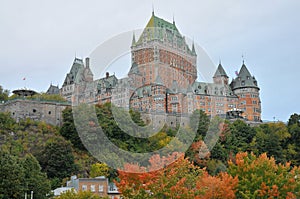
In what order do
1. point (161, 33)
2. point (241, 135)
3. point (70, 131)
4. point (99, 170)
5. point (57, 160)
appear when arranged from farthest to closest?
point (161, 33) → point (241, 135) → point (70, 131) → point (57, 160) → point (99, 170)

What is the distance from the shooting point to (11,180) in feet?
175

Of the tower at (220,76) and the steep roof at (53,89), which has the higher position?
the tower at (220,76)

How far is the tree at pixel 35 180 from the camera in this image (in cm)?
5496

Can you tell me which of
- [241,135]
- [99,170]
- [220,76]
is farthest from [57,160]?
[220,76]

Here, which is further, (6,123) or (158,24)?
(158,24)

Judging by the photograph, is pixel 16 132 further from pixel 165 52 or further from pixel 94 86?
pixel 165 52

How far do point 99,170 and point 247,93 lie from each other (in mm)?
67396

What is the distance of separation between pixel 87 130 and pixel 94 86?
5062 cm

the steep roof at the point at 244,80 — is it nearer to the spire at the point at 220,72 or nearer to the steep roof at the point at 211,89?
the steep roof at the point at 211,89

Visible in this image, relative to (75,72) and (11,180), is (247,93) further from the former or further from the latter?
(11,180)

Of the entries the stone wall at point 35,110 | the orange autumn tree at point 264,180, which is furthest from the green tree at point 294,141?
the orange autumn tree at point 264,180

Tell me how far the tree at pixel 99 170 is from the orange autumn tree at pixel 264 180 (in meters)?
27.7

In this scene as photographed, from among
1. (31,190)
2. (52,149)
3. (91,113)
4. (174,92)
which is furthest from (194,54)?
(31,190)

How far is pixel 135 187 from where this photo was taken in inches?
1697
